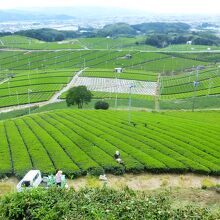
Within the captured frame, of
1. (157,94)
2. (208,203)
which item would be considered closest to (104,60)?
(157,94)

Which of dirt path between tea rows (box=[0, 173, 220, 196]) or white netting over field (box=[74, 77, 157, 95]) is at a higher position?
dirt path between tea rows (box=[0, 173, 220, 196])

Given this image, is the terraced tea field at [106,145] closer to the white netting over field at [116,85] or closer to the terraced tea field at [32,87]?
the terraced tea field at [32,87]

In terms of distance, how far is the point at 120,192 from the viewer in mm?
16609

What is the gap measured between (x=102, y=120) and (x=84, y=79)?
65.7m

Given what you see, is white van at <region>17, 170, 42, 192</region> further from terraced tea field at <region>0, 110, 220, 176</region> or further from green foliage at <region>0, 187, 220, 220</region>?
green foliage at <region>0, 187, 220, 220</region>

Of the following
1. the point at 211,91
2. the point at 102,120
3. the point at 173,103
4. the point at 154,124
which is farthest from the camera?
the point at 211,91

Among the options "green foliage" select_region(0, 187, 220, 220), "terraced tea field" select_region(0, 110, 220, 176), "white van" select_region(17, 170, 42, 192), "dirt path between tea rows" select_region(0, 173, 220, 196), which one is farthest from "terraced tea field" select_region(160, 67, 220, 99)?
"green foliage" select_region(0, 187, 220, 220)

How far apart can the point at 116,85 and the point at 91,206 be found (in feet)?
298

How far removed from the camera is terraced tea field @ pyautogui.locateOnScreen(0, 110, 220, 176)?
31062 mm

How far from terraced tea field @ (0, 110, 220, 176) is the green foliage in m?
13.5

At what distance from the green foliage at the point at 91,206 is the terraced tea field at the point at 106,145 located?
13.5 meters

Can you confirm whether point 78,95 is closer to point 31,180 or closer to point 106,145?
point 106,145

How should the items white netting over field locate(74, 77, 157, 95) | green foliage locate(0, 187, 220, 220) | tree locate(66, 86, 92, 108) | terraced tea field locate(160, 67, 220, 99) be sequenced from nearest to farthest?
green foliage locate(0, 187, 220, 220), tree locate(66, 86, 92, 108), terraced tea field locate(160, 67, 220, 99), white netting over field locate(74, 77, 157, 95)

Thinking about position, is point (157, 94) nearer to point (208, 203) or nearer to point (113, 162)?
point (113, 162)
